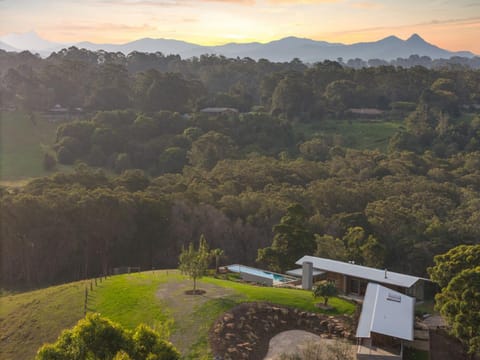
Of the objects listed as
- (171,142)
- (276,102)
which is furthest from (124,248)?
(276,102)

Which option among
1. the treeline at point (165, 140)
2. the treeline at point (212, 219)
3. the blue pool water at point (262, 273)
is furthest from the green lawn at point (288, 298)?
the treeline at point (165, 140)

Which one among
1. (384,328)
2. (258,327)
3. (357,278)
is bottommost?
(357,278)

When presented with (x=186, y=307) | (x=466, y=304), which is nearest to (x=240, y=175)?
(x=186, y=307)

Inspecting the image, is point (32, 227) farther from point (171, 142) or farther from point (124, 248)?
point (171, 142)

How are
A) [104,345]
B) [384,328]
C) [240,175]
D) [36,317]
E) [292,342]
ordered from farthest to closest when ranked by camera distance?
[240,175] → [36,317] → [292,342] → [384,328] → [104,345]

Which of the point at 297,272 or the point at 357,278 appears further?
the point at 297,272

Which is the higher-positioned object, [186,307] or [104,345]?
[104,345]

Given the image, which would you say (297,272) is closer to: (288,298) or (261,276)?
(261,276)
